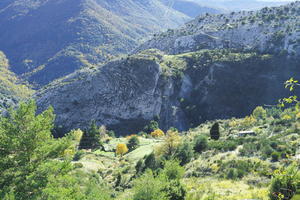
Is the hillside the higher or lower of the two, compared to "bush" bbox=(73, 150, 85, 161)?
higher

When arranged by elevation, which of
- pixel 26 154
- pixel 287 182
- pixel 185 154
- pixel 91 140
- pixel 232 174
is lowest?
pixel 232 174

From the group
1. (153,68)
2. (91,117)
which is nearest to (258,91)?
(153,68)

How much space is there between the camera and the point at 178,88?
14662 cm

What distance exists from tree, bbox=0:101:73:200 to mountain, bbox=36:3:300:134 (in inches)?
4305

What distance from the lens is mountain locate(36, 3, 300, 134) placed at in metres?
133

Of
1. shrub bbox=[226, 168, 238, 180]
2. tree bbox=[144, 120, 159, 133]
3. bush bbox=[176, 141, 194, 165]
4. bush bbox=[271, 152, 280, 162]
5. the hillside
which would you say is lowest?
shrub bbox=[226, 168, 238, 180]

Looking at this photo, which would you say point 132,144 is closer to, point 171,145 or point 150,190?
point 171,145

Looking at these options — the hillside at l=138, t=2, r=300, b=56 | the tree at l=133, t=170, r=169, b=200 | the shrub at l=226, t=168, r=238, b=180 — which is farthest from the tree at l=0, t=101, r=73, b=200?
the hillside at l=138, t=2, r=300, b=56

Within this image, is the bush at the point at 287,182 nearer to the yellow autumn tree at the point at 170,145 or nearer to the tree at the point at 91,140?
the yellow autumn tree at the point at 170,145

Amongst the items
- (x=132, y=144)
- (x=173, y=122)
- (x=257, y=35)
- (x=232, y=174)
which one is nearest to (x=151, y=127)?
(x=173, y=122)

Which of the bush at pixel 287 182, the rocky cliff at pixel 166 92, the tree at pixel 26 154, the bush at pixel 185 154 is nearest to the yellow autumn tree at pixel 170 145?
the bush at pixel 185 154

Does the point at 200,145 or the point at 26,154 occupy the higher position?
the point at 200,145

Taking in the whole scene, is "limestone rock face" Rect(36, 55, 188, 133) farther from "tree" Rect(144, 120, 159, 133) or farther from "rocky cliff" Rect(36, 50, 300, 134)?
"tree" Rect(144, 120, 159, 133)

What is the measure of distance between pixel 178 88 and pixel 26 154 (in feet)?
423
